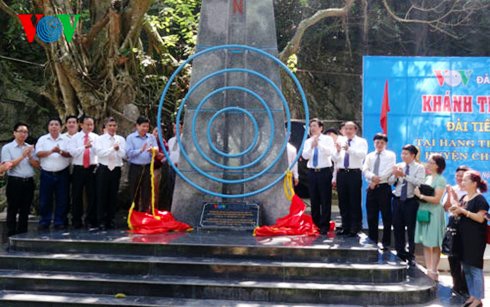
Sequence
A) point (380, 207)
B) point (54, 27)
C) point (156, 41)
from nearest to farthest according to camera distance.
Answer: point (380, 207)
point (54, 27)
point (156, 41)

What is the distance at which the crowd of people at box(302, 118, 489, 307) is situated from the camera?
5.38 metres

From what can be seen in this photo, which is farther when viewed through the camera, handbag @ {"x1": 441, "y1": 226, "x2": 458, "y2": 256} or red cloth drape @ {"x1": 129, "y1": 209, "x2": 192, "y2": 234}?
red cloth drape @ {"x1": 129, "y1": 209, "x2": 192, "y2": 234}

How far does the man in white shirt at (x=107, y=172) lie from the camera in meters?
7.25

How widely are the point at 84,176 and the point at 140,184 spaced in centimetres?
75

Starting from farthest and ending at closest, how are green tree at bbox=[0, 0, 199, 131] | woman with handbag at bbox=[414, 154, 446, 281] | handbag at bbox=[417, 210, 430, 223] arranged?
green tree at bbox=[0, 0, 199, 131] → handbag at bbox=[417, 210, 430, 223] → woman with handbag at bbox=[414, 154, 446, 281]

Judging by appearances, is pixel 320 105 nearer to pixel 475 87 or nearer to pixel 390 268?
pixel 475 87

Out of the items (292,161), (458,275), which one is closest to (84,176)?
(292,161)

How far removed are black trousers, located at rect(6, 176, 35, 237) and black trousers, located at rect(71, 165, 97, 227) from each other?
574mm

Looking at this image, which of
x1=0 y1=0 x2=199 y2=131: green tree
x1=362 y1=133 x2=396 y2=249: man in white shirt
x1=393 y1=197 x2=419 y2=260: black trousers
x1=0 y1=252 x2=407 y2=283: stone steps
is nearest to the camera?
x1=0 y1=252 x2=407 y2=283: stone steps

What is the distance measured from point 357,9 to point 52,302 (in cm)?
1418

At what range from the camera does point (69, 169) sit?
7570 millimetres

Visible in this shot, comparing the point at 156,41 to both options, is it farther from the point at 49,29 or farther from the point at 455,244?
the point at 455,244

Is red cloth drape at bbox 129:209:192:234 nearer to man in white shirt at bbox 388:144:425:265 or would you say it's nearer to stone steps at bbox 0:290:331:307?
stone steps at bbox 0:290:331:307

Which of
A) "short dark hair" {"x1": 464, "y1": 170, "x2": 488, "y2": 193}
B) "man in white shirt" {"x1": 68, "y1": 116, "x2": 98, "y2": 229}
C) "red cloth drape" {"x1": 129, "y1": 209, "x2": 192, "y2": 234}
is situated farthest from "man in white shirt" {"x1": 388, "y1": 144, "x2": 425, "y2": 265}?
"man in white shirt" {"x1": 68, "y1": 116, "x2": 98, "y2": 229}
